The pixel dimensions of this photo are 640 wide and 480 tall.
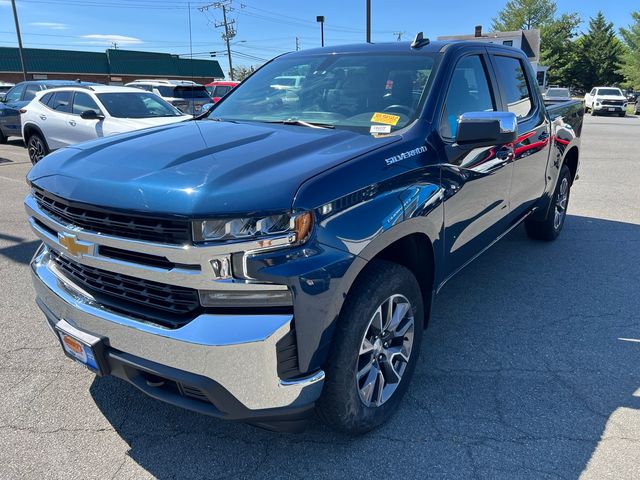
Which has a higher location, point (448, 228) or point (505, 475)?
point (448, 228)

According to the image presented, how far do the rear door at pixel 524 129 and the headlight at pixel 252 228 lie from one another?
2453 millimetres

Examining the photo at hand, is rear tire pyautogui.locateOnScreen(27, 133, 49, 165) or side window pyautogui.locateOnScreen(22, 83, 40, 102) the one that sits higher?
side window pyautogui.locateOnScreen(22, 83, 40, 102)

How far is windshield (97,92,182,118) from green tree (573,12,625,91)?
6709 centimetres

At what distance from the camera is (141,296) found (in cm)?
216

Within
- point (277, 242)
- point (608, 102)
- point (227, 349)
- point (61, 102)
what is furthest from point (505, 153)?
point (608, 102)

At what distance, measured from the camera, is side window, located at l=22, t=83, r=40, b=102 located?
1363 cm

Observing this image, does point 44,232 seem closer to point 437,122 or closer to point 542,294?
point 437,122

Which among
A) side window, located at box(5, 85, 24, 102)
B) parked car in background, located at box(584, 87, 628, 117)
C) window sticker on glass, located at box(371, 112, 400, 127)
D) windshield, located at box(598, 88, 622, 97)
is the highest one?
window sticker on glass, located at box(371, 112, 400, 127)

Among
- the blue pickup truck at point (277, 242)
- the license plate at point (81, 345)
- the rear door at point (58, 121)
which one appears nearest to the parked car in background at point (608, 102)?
the rear door at point (58, 121)

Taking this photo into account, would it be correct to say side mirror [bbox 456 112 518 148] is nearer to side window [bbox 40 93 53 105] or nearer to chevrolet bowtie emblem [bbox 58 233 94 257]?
chevrolet bowtie emblem [bbox 58 233 94 257]

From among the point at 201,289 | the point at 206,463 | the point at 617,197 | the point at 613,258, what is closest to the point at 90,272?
the point at 201,289

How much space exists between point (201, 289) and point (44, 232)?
1.15 meters

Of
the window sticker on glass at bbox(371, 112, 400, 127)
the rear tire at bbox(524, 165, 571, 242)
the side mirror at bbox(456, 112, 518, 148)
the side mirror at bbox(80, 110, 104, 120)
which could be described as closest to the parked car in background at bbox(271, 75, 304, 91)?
the window sticker on glass at bbox(371, 112, 400, 127)

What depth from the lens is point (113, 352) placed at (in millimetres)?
2176
